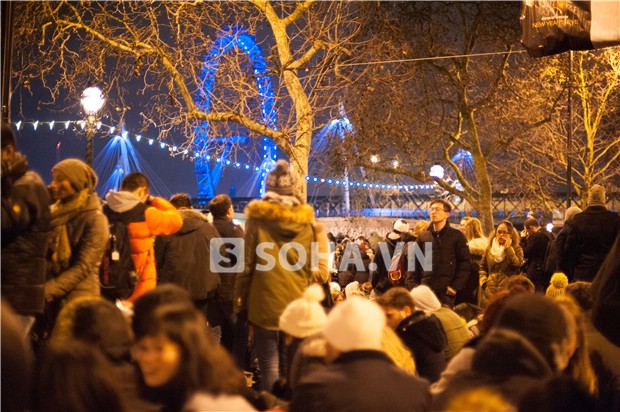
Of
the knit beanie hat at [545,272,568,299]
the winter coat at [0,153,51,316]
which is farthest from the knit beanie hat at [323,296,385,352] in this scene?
the knit beanie hat at [545,272,568,299]

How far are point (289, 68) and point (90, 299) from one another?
28.0ft

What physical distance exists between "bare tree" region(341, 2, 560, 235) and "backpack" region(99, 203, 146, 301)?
11.2 meters

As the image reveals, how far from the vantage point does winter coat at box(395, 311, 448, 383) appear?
611cm

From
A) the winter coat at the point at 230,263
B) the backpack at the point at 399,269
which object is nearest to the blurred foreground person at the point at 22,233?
the winter coat at the point at 230,263

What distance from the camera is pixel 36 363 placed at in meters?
4.06

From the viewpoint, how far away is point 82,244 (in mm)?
6082

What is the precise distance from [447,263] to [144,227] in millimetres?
4293

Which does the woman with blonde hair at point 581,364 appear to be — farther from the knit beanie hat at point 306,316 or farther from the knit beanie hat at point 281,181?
the knit beanie hat at point 281,181

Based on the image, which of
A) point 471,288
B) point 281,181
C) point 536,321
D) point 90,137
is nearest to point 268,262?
point 281,181

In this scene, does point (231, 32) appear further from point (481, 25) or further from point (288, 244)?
point (481, 25)

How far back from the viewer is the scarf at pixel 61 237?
6.04m

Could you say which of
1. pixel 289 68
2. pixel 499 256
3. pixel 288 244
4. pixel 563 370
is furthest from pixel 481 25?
pixel 563 370

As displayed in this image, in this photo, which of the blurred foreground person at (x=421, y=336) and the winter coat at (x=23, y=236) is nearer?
the winter coat at (x=23, y=236)

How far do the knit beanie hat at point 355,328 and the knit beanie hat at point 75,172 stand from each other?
9.19 feet
